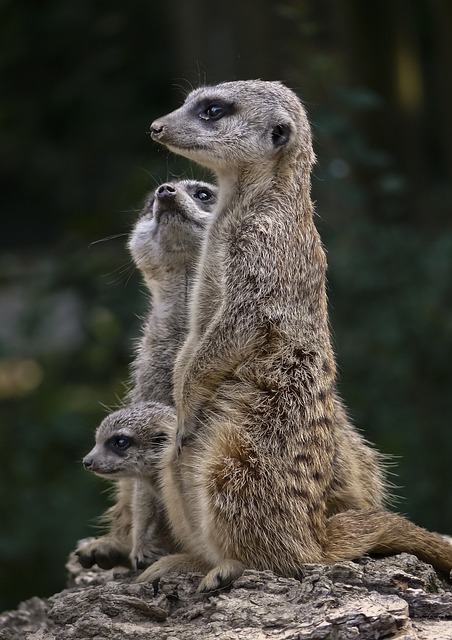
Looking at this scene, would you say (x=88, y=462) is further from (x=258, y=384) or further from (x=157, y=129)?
(x=157, y=129)

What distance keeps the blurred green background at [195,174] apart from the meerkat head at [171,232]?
26.1 inches

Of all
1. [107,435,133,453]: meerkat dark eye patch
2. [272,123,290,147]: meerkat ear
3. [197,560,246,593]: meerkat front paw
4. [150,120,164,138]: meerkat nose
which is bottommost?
[197,560,246,593]: meerkat front paw

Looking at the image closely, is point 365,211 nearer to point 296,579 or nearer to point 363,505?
point 363,505

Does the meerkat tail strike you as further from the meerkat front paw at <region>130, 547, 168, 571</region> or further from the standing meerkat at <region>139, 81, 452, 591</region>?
the meerkat front paw at <region>130, 547, 168, 571</region>

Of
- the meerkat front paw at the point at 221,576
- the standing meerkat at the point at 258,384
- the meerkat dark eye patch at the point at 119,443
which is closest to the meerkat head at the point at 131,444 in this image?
the meerkat dark eye patch at the point at 119,443

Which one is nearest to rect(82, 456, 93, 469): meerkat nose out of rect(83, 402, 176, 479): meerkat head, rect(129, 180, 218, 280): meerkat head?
rect(83, 402, 176, 479): meerkat head

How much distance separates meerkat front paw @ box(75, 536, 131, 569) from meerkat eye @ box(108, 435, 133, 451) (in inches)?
17.2

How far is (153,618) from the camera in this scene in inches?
144

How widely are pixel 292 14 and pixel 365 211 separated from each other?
1313mm

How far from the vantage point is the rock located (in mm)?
3414

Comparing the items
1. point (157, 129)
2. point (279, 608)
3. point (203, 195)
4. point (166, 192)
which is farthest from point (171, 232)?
point (279, 608)

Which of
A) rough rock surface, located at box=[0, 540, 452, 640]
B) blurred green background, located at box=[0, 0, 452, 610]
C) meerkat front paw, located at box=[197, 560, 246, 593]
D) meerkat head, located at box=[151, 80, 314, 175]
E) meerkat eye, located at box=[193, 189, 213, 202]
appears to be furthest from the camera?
blurred green background, located at box=[0, 0, 452, 610]

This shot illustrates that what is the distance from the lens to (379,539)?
3.87 meters

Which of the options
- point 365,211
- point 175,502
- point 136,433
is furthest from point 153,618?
point 365,211
